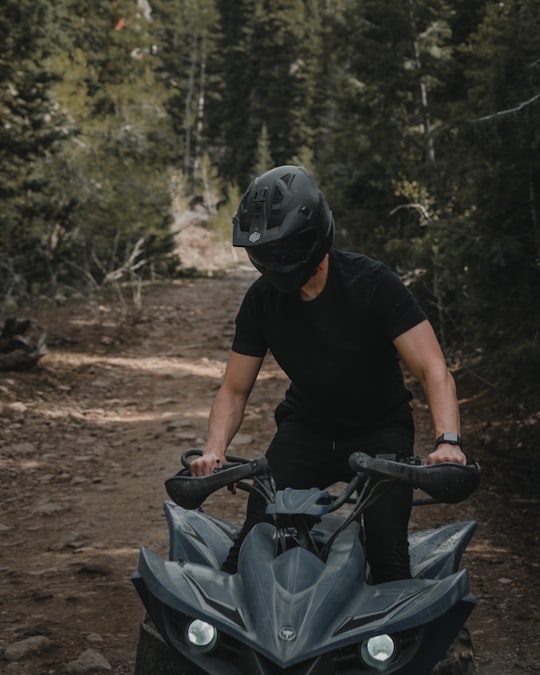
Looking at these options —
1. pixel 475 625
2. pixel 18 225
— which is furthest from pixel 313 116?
pixel 475 625

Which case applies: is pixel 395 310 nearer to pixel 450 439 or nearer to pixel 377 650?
pixel 450 439

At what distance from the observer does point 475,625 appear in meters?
4.68

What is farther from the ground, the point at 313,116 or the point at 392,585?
the point at 313,116

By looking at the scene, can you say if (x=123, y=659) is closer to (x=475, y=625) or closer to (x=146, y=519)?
(x=475, y=625)

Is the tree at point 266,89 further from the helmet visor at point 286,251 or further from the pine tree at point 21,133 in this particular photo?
the helmet visor at point 286,251

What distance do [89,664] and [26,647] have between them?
40cm

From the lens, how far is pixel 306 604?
7.23 ft

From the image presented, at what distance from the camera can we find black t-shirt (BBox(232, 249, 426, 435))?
10.3ft

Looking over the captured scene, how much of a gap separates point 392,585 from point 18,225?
46.3ft

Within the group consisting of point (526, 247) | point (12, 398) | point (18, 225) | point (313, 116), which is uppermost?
point (313, 116)

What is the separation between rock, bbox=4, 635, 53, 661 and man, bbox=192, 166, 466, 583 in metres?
1.71

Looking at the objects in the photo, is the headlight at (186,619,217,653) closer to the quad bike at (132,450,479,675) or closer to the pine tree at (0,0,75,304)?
the quad bike at (132,450,479,675)

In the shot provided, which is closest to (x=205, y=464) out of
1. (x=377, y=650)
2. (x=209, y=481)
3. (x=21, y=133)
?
(x=209, y=481)

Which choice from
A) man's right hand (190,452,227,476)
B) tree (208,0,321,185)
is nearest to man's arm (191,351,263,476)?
man's right hand (190,452,227,476)
